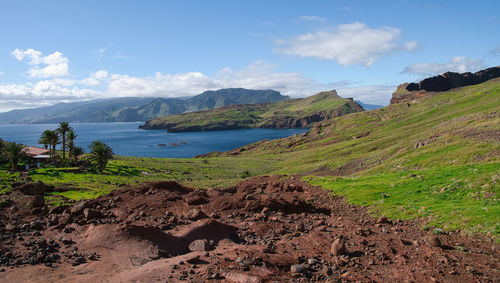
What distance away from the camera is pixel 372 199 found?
79.9 ft

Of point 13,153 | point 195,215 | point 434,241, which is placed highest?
point 13,153

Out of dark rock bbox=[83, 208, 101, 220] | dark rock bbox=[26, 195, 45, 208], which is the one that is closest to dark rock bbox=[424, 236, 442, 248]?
dark rock bbox=[83, 208, 101, 220]

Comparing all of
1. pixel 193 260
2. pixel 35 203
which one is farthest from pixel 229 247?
pixel 35 203

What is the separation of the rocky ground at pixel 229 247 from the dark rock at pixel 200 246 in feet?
0.19

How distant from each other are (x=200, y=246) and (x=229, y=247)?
1374mm

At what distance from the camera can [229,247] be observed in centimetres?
1441

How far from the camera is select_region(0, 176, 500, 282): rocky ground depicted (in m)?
11.5

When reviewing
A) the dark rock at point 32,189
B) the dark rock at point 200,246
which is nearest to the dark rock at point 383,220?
the dark rock at point 200,246

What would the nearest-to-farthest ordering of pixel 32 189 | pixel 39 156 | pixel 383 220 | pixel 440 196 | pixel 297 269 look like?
pixel 297 269 < pixel 383 220 < pixel 440 196 < pixel 32 189 < pixel 39 156

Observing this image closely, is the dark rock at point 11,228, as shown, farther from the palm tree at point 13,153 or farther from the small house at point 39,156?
the small house at point 39,156

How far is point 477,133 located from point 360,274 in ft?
119

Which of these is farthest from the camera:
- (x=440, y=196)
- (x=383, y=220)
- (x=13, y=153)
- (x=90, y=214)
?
(x=13, y=153)

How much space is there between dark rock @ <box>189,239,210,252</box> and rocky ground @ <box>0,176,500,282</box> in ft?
0.19

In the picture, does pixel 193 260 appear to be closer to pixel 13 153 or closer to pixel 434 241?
pixel 434 241
